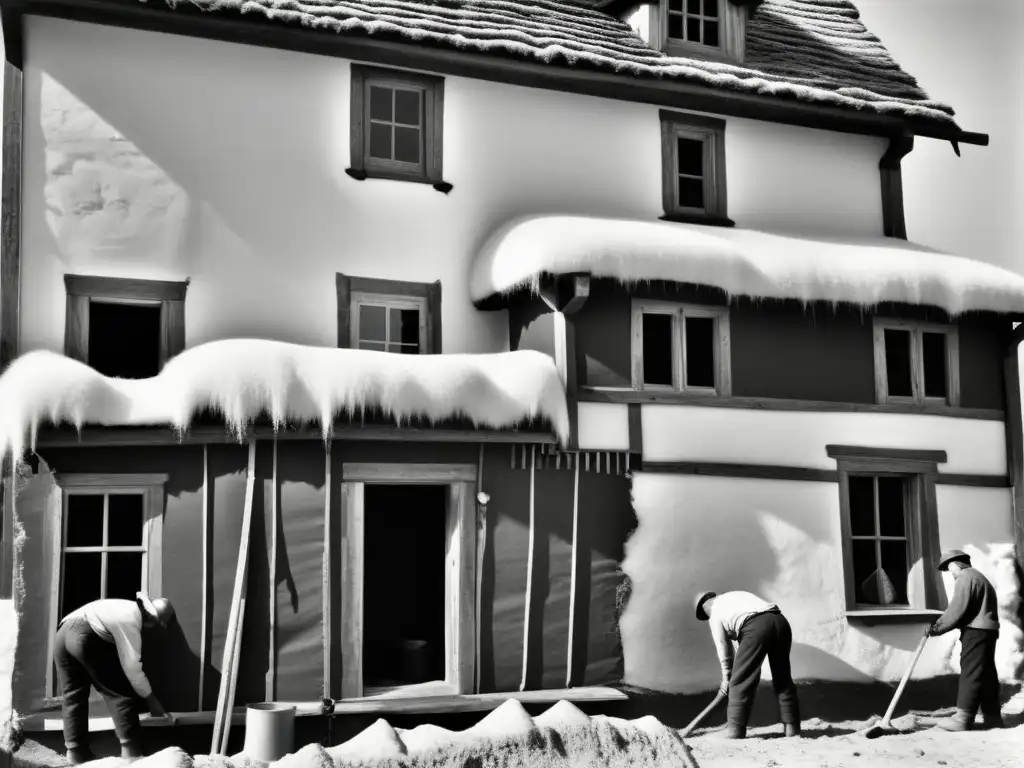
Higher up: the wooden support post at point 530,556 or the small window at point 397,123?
the small window at point 397,123

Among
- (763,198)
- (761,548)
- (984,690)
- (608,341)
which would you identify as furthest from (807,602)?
(763,198)

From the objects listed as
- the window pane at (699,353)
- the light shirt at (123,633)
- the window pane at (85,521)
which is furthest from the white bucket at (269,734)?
the window pane at (699,353)

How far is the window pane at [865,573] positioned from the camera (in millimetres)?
10766

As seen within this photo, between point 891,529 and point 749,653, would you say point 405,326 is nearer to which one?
point 749,653

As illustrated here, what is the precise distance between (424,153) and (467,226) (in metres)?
0.73

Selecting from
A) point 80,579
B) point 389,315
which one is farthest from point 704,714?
point 80,579

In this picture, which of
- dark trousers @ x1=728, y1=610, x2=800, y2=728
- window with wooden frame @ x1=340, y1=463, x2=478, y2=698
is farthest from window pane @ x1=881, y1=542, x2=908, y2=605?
window with wooden frame @ x1=340, y1=463, x2=478, y2=698

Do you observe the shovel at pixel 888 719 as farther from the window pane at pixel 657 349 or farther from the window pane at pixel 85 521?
the window pane at pixel 85 521

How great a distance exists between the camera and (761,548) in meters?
10.1

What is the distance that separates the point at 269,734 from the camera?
7.59 meters

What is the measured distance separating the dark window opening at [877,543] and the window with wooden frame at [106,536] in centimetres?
604

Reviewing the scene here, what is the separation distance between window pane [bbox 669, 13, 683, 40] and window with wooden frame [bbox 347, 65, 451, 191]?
2.71m

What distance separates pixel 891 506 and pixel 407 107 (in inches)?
224

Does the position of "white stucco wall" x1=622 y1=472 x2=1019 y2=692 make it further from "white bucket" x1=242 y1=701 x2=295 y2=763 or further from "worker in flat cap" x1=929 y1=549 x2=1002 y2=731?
"white bucket" x1=242 y1=701 x2=295 y2=763
